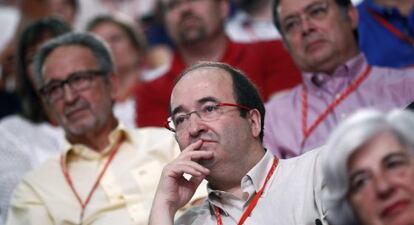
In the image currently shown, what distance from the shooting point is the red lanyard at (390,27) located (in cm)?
431

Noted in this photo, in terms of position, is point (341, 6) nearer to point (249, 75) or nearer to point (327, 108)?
point (327, 108)

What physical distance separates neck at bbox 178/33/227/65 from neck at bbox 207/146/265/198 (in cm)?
191

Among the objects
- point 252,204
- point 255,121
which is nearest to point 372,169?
point 252,204

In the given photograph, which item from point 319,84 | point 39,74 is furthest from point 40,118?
point 319,84

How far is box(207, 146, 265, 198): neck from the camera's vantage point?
291 cm

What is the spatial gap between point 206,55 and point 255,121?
6.19ft

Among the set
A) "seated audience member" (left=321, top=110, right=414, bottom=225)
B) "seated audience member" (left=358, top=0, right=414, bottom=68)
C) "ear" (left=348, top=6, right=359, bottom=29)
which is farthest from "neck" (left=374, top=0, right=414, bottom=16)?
"seated audience member" (left=321, top=110, right=414, bottom=225)

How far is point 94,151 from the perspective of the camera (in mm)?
3830

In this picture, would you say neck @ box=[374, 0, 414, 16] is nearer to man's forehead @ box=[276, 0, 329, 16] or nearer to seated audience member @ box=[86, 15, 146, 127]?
man's forehead @ box=[276, 0, 329, 16]

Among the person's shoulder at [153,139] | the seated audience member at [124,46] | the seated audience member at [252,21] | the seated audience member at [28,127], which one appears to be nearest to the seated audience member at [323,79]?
the person's shoulder at [153,139]

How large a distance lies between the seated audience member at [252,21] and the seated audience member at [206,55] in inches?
38.8

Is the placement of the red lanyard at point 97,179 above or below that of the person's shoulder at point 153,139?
below

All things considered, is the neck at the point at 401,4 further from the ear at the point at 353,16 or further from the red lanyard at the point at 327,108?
the red lanyard at the point at 327,108

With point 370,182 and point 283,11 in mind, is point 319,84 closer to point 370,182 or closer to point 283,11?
point 283,11
